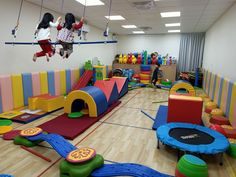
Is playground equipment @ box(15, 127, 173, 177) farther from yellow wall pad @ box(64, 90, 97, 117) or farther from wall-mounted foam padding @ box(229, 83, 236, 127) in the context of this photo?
wall-mounted foam padding @ box(229, 83, 236, 127)

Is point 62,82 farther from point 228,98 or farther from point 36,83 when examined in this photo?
point 228,98

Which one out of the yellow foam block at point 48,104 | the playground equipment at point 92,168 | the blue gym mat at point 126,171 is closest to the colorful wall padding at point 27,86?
the yellow foam block at point 48,104

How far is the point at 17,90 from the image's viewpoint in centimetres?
479

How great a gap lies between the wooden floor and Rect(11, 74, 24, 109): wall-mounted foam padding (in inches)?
40.6

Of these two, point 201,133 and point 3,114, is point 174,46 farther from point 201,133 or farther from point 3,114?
point 3,114

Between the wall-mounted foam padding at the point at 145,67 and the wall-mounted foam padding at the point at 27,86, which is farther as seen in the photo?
the wall-mounted foam padding at the point at 145,67

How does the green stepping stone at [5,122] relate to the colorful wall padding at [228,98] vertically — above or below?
below

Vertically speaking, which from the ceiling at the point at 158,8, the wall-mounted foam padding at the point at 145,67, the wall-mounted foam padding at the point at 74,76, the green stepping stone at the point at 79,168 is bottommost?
the green stepping stone at the point at 79,168

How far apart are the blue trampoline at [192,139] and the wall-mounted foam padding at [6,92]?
3770 mm

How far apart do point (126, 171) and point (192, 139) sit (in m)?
1.25

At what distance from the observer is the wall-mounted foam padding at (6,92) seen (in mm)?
4402

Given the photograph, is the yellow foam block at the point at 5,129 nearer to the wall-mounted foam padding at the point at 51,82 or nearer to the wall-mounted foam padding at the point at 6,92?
the wall-mounted foam padding at the point at 6,92

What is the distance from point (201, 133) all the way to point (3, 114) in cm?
429

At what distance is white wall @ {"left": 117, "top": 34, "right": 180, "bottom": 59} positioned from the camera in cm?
1075
